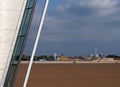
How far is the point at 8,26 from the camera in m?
9.04

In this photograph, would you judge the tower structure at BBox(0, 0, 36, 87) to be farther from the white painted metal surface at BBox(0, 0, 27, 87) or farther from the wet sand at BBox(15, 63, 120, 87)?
the wet sand at BBox(15, 63, 120, 87)

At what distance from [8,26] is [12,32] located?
19cm

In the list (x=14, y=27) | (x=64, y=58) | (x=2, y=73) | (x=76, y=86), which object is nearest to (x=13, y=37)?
(x=14, y=27)

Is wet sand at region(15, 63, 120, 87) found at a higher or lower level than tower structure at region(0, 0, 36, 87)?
higher

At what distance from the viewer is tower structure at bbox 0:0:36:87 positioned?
896 cm

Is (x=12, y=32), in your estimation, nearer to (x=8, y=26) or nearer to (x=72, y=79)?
(x=8, y=26)

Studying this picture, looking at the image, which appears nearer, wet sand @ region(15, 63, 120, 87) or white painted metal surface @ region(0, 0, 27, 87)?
white painted metal surface @ region(0, 0, 27, 87)

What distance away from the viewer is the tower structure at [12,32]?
29.4 feet

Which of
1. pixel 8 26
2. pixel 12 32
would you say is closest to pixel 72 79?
pixel 12 32

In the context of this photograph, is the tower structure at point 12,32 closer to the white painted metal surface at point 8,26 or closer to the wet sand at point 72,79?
the white painted metal surface at point 8,26

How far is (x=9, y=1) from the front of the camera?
29.1ft

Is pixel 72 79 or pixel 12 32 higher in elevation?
pixel 72 79

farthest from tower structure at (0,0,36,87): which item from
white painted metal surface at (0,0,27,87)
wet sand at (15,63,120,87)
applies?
wet sand at (15,63,120,87)

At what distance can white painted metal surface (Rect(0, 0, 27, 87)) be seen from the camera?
Result: 8.92 metres
